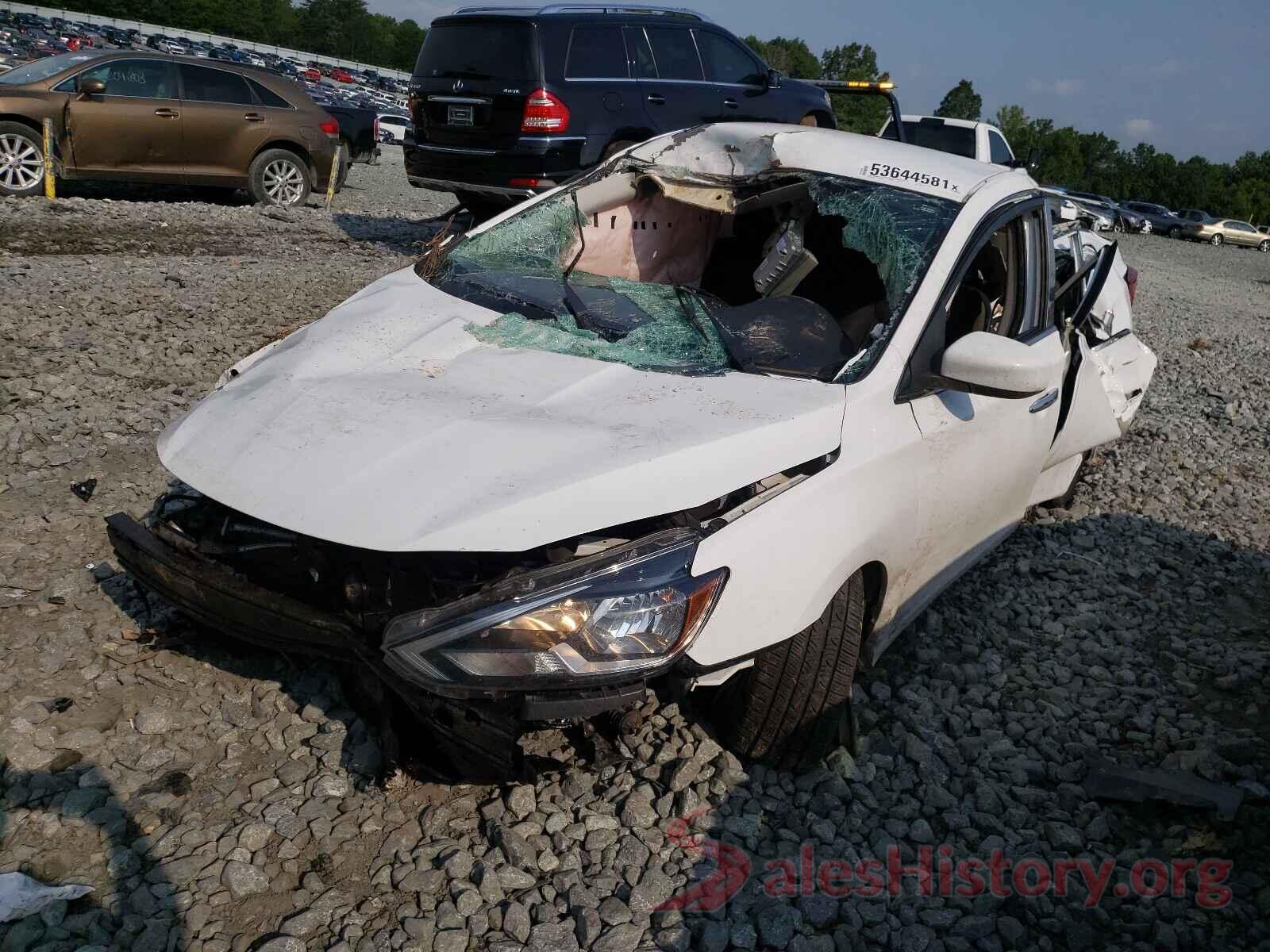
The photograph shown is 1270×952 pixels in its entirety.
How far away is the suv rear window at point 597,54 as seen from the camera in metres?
8.98

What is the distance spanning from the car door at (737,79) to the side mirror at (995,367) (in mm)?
7598

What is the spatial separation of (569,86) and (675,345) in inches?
253

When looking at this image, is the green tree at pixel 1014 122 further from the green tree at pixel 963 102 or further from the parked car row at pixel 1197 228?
the parked car row at pixel 1197 228

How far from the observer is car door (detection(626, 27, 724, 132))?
9.36 meters

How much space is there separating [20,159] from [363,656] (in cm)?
1077

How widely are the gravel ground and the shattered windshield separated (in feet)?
3.95

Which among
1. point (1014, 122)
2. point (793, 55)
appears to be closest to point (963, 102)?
point (1014, 122)

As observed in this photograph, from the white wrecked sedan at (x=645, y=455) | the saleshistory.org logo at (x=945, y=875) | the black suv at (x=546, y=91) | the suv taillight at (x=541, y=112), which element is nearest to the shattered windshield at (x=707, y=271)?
the white wrecked sedan at (x=645, y=455)

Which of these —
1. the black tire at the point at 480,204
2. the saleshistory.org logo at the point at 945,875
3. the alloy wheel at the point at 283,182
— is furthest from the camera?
the alloy wheel at the point at 283,182

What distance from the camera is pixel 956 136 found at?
1320 cm

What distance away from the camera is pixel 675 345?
3.27 m

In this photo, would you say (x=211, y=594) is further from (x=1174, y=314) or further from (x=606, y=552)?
(x=1174, y=314)

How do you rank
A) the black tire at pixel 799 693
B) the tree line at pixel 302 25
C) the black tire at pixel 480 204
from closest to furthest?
1. the black tire at pixel 799 693
2. the black tire at pixel 480 204
3. the tree line at pixel 302 25

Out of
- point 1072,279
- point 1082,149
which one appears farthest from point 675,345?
point 1082,149
